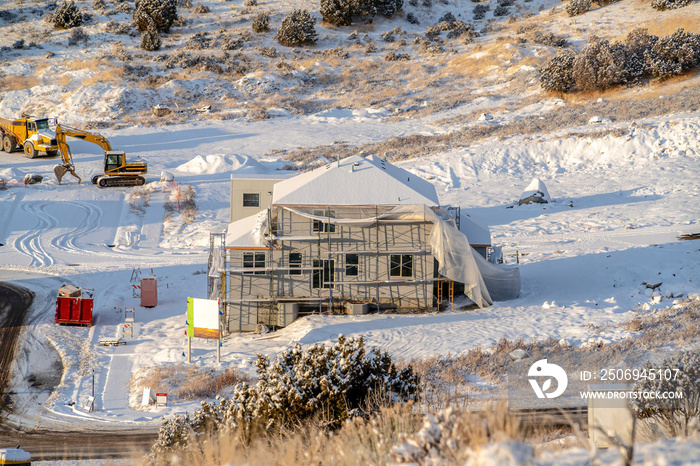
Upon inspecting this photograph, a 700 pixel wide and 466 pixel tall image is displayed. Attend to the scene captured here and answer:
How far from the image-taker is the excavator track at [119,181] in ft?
143

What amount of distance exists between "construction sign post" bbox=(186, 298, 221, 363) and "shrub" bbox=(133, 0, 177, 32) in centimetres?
6264

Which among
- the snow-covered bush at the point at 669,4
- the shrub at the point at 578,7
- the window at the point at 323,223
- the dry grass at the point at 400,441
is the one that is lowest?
the dry grass at the point at 400,441

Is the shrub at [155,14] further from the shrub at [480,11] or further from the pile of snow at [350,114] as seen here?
the shrub at [480,11]

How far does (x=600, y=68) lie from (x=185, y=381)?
4914cm

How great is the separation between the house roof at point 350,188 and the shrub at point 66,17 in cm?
6250

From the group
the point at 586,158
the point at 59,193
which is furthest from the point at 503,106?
the point at 59,193

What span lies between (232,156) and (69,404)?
3161cm

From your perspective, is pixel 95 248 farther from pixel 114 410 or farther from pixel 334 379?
pixel 334 379

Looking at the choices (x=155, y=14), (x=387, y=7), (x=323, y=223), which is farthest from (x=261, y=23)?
(x=323, y=223)

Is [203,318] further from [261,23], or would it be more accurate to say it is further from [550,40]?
[261,23]

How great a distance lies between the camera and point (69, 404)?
60.7 feet

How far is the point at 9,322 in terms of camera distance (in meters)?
25.5

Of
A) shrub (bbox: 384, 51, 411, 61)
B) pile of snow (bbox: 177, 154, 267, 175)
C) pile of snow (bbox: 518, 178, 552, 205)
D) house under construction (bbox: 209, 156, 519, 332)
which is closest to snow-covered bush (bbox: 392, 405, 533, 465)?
house under construction (bbox: 209, 156, 519, 332)

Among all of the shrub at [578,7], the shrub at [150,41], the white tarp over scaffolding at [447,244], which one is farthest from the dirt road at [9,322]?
the shrub at [578,7]
